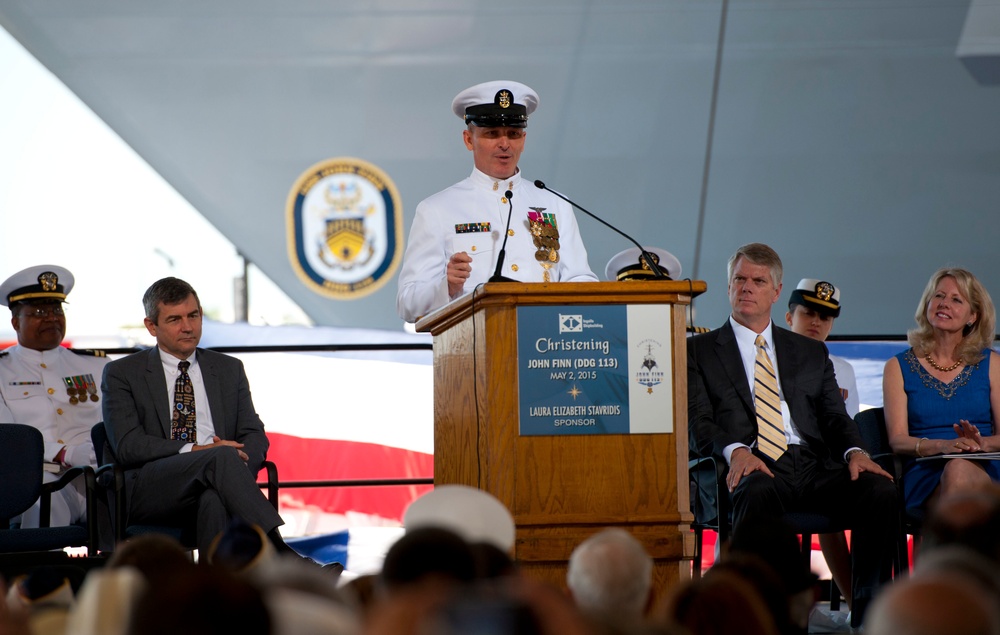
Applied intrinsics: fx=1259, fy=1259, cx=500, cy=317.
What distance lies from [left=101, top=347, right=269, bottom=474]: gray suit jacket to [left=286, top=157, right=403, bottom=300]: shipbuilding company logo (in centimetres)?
334

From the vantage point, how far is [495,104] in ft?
12.4

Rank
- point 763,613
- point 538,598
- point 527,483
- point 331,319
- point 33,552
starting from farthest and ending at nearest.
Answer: point 331,319
point 33,552
point 527,483
point 763,613
point 538,598

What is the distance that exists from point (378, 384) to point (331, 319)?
1.39 metres

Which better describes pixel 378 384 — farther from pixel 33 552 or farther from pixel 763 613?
pixel 763 613

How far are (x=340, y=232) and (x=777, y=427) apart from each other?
4296mm

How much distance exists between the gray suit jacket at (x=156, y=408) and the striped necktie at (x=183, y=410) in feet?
0.16

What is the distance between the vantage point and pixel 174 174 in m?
7.87

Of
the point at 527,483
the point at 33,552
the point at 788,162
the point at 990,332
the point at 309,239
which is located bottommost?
the point at 33,552

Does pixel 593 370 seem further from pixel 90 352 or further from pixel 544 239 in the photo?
pixel 90 352

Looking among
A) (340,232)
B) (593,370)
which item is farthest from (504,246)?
(340,232)

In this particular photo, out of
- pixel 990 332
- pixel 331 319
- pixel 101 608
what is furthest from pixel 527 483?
pixel 331 319

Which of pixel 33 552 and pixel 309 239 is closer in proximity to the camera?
pixel 33 552

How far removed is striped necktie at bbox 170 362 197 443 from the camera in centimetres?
426

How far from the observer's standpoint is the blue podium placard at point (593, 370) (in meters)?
2.83
